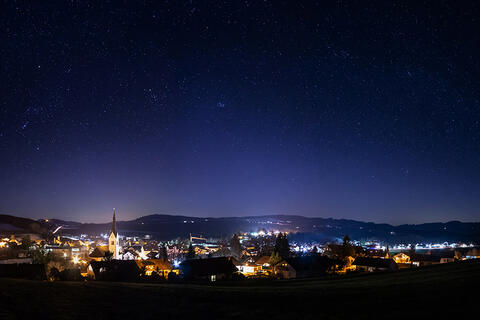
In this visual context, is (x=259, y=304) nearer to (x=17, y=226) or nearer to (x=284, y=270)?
(x=284, y=270)

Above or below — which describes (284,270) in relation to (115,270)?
below

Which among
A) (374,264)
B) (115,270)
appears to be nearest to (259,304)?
(115,270)

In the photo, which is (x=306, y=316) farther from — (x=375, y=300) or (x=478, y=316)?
(x=478, y=316)

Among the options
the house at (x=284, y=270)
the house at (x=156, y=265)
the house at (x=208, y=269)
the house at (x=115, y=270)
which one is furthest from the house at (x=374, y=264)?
the house at (x=115, y=270)

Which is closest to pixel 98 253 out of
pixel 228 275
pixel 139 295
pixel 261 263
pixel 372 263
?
pixel 261 263

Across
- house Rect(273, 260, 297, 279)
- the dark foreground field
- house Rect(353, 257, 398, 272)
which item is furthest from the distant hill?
the dark foreground field

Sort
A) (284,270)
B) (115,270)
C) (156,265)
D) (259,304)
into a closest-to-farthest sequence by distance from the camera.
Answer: (259,304)
(115,270)
(284,270)
(156,265)

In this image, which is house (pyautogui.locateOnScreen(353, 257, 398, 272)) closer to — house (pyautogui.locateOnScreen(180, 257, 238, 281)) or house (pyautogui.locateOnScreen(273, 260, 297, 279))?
house (pyautogui.locateOnScreen(273, 260, 297, 279))
